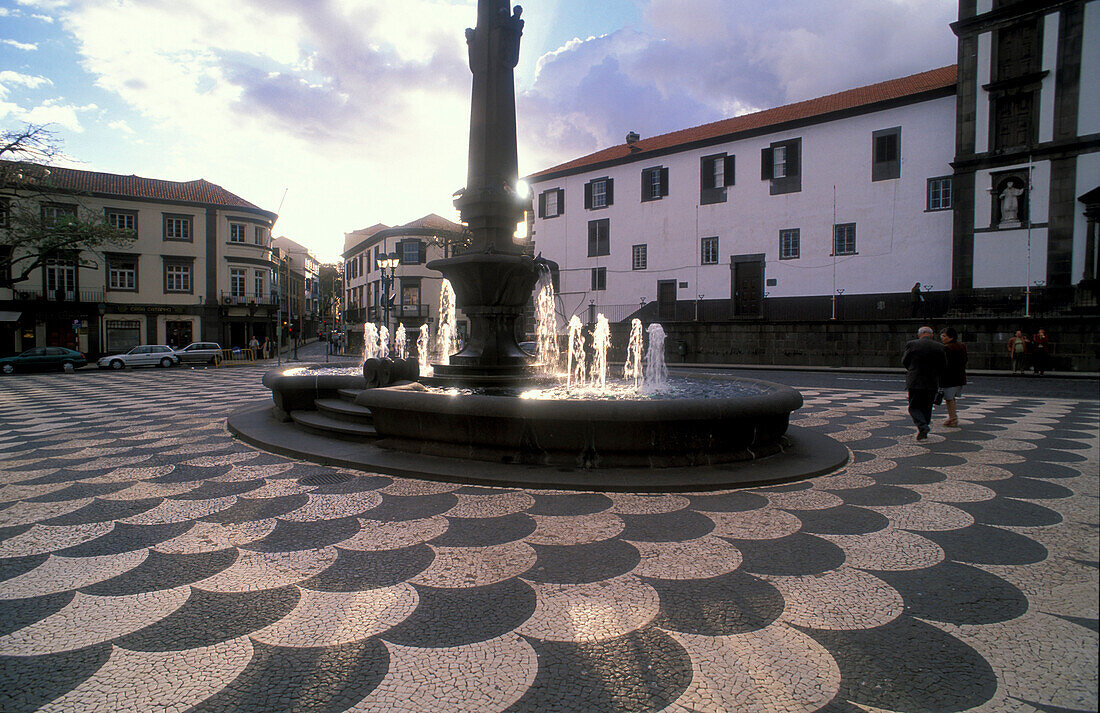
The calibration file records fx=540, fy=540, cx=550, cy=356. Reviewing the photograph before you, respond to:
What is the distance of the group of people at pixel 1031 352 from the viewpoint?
1888 centimetres

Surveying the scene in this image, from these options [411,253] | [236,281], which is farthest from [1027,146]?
[236,281]

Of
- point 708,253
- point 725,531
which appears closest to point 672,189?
point 708,253

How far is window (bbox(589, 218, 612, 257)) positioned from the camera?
34.7 meters

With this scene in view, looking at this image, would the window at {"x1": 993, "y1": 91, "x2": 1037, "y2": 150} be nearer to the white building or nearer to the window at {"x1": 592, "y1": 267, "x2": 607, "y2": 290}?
the white building

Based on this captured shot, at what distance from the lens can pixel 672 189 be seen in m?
32.0

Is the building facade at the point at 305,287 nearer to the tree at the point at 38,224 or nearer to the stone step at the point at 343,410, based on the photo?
the tree at the point at 38,224

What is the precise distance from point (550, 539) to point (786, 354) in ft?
79.5

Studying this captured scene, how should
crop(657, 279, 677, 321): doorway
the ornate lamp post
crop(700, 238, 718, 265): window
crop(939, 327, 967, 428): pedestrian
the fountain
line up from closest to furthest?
the fountain → the ornate lamp post → crop(939, 327, 967, 428): pedestrian → crop(700, 238, 718, 265): window → crop(657, 279, 677, 321): doorway

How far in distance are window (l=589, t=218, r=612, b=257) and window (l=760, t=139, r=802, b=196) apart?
32.2 feet

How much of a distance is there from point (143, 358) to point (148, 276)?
40.9 ft

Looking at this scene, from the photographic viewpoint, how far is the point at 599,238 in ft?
115

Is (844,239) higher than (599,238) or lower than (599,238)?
lower

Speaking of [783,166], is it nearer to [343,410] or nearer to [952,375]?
[952,375]

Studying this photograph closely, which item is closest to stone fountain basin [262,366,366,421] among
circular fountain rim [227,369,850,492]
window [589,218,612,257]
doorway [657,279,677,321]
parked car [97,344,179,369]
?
circular fountain rim [227,369,850,492]
